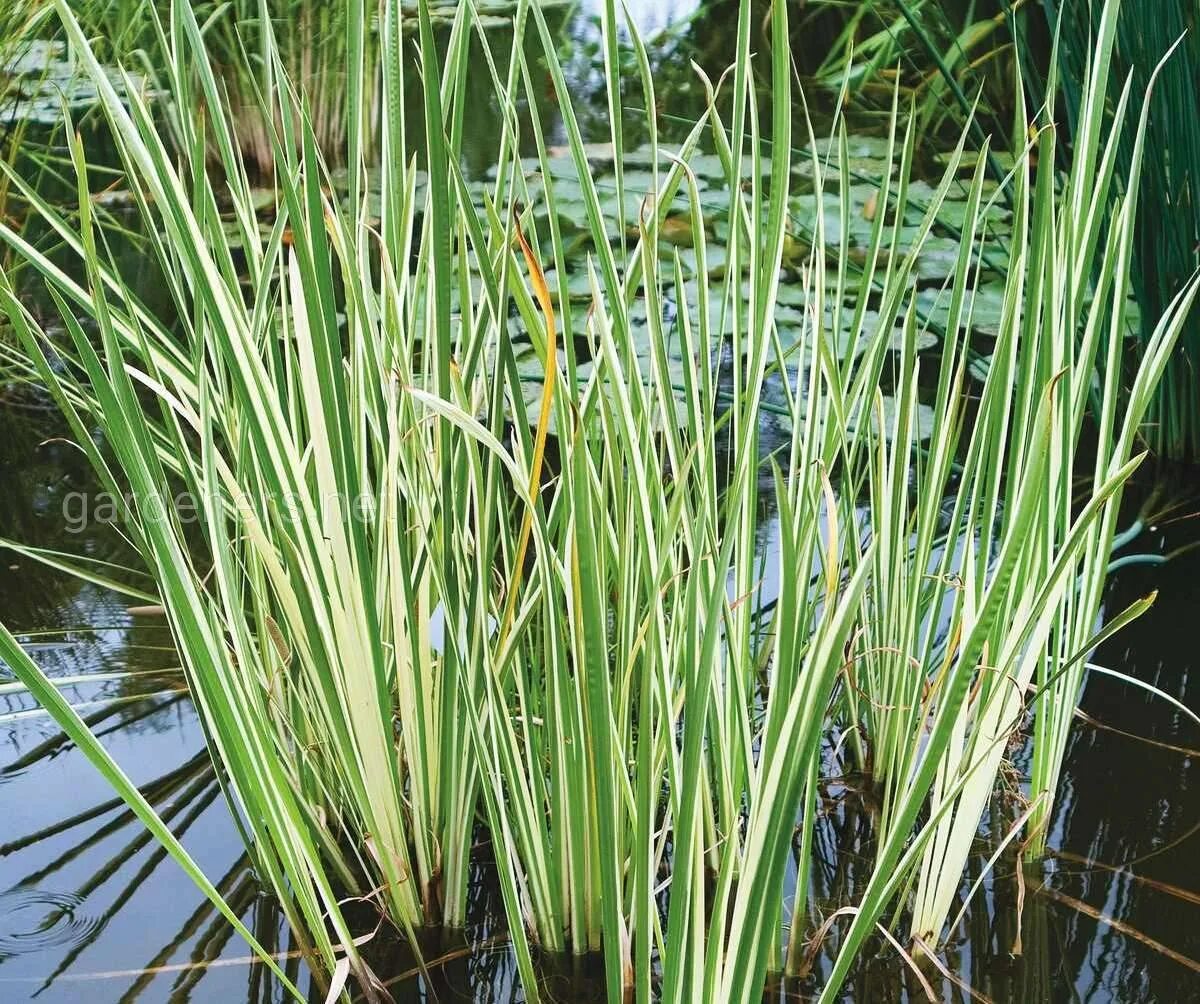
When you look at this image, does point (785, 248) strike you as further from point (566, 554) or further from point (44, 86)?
point (44, 86)

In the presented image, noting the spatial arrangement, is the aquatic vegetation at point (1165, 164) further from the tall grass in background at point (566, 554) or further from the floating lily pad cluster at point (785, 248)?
the tall grass in background at point (566, 554)

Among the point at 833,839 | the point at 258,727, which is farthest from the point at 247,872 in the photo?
the point at 833,839

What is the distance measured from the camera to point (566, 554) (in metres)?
0.75

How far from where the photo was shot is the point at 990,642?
814 millimetres

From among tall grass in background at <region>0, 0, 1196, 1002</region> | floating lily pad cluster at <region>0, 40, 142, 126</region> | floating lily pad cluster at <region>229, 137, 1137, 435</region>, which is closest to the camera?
tall grass in background at <region>0, 0, 1196, 1002</region>

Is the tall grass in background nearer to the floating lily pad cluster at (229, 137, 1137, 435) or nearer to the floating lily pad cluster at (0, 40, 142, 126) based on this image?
the floating lily pad cluster at (229, 137, 1137, 435)

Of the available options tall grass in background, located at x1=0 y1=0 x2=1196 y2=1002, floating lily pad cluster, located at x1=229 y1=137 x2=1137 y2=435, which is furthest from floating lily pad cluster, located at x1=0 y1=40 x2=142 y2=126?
tall grass in background, located at x1=0 y1=0 x2=1196 y2=1002

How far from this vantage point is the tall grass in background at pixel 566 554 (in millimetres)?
654

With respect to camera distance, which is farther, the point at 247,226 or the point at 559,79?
the point at 247,226

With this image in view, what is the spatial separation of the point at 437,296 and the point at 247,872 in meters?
0.55

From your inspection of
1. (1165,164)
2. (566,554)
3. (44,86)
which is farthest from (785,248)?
(44,86)

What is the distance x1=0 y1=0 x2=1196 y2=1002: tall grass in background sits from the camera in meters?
0.65

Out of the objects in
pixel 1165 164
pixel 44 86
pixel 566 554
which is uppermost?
pixel 44 86

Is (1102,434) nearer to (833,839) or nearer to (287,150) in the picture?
(833,839)
